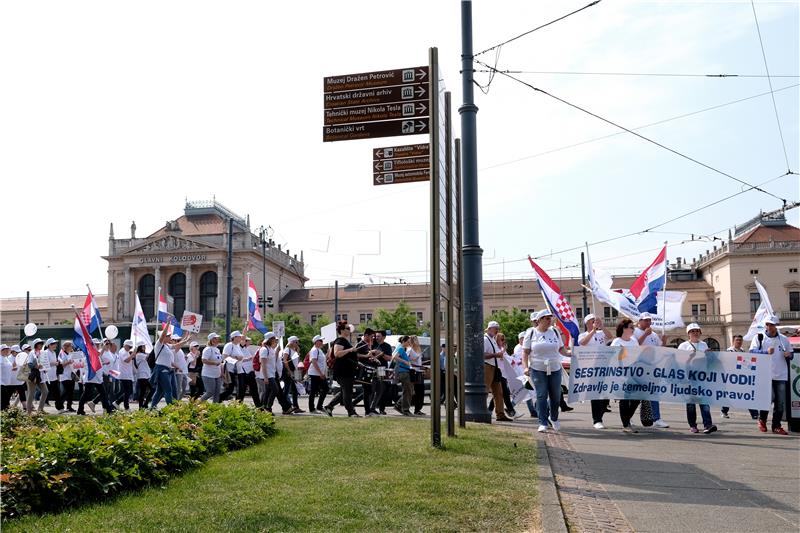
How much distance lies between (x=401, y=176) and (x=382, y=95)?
1065mm

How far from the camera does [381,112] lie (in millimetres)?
10094

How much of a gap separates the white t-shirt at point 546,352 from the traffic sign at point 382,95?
4.18 m

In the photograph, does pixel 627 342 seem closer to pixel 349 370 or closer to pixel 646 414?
pixel 646 414

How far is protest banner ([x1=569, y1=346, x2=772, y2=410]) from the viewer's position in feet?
42.0

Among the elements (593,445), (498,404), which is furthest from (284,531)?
(498,404)

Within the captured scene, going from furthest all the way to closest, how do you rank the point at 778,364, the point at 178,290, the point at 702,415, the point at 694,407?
the point at 178,290, the point at 694,407, the point at 778,364, the point at 702,415

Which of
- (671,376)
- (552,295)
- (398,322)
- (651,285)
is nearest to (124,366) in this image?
(552,295)

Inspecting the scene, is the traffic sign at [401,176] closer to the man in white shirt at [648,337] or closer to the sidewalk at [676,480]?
the sidewalk at [676,480]

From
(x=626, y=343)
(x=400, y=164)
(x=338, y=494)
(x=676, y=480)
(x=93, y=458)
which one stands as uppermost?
(x=400, y=164)

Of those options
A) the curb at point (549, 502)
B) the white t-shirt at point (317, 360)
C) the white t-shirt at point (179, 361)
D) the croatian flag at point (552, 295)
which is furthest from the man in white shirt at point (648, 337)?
the white t-shirt at point (179, 361)

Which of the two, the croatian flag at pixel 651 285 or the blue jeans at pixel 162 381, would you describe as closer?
the blue jeans at pixel 162 381

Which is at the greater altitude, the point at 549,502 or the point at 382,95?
the point at 382,95

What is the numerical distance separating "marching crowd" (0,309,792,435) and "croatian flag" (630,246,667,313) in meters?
1.94

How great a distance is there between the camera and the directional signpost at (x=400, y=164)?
10.3 metres
